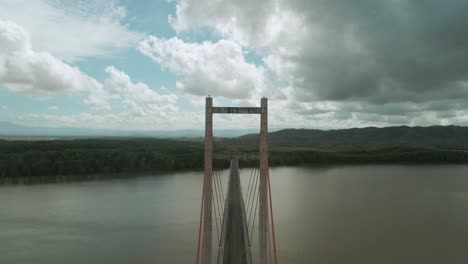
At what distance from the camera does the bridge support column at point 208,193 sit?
629 cm

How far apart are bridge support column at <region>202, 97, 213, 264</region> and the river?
3651mm

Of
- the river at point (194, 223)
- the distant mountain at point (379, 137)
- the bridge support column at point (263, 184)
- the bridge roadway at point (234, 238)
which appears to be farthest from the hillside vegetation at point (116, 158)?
the distant mountain at point (379, 137)

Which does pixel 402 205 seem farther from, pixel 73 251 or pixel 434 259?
pixel 73 251

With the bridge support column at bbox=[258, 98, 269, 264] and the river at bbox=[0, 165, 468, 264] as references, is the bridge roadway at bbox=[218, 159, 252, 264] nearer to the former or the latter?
the bridge support column at bbox=[258, 98, 269, 264]

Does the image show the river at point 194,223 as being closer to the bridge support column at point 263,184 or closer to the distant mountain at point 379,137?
the bridge support column at point 263,184

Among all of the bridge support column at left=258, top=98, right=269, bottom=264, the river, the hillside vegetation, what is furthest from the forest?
the bridge support column at left=258, top=98, right=269, bottom=264

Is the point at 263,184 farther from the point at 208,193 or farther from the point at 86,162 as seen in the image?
the point at 86,162

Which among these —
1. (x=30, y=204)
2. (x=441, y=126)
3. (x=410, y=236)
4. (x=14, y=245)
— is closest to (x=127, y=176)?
(x=30, y=204)

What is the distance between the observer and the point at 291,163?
131ft

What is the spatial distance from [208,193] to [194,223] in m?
7.50

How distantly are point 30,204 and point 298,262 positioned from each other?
1515 cm

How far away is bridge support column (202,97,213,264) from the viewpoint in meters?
6.29

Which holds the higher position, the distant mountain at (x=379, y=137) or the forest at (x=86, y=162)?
the distant mountain at (x=379, y=137)

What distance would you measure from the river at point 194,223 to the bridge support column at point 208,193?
3.65 m
